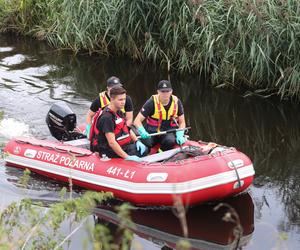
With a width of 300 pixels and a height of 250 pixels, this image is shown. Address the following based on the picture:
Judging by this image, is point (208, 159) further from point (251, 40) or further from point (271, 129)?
point (251, 40)

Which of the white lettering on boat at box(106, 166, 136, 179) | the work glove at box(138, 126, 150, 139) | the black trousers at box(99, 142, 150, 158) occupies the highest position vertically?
the work glove at box(138, 126, 150, 139)

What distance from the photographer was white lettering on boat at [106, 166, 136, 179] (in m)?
6.26

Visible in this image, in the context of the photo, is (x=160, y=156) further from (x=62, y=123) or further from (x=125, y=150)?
(x=62, y=123)

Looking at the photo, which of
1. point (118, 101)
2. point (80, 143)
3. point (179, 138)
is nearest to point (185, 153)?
point (179, 138)

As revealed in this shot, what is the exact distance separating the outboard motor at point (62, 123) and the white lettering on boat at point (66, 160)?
0.60 meters

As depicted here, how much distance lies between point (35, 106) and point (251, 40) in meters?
A: 3.78

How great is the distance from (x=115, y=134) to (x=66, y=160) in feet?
2.48

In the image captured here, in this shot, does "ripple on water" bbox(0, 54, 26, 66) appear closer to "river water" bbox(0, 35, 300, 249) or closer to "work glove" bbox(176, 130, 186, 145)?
"river water" bbox(0, 35, 300, 249)

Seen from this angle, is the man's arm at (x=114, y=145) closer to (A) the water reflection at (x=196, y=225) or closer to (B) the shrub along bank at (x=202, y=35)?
(A) the water reflection at (x=196, y=225)

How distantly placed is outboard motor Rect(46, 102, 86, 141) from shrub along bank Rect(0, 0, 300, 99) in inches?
121

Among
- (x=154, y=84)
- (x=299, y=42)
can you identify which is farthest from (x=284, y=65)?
(x=154, y=84)

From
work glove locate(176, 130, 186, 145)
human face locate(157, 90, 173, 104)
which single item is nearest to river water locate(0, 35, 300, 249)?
work glove locate(176, 130, 186, 145)

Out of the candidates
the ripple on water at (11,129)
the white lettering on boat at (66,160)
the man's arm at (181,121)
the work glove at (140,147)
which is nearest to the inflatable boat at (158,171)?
the white lettering on boat at (66,160)

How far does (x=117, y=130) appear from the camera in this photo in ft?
21.3
